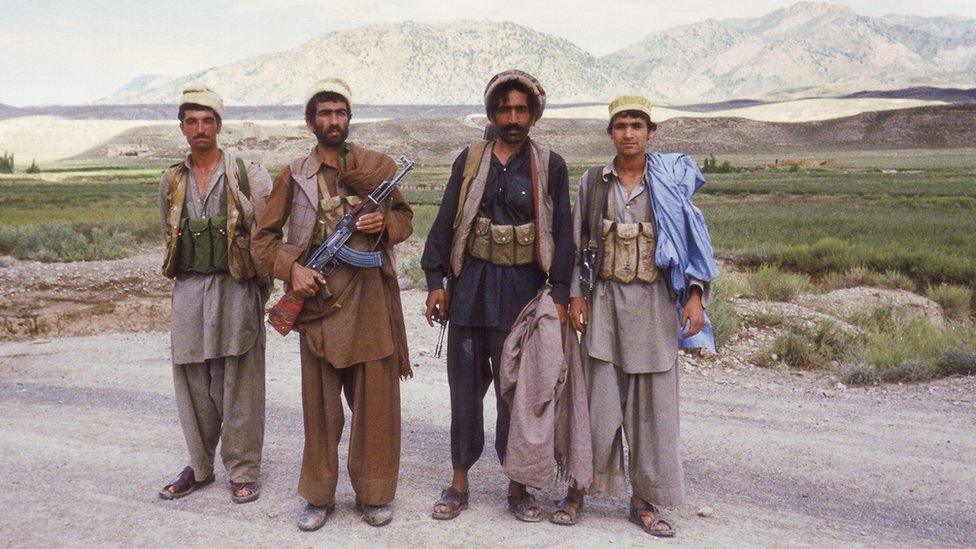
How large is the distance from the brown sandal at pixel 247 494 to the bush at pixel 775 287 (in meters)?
8.27


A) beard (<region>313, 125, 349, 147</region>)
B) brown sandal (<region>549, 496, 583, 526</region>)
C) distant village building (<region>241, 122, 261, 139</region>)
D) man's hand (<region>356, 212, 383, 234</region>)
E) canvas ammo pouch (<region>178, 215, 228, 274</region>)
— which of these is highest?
distant village building (<region>241, 122, 261, 139</region>)

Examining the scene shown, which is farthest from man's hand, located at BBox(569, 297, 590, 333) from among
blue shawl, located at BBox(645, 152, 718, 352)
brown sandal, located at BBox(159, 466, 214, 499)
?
brown sandal, located at BBox(159, 466, 214, 499)

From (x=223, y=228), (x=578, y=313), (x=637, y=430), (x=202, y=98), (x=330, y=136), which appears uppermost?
(x=202, y=98)

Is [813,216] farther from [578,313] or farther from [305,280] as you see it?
[305,280]

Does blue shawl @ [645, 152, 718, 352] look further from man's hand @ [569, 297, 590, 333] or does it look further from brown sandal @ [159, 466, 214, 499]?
brown sandal @ [159, 466, 214, 499]

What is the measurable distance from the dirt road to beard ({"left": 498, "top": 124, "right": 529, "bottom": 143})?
1999 millimetres

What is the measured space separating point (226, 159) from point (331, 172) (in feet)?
2.36

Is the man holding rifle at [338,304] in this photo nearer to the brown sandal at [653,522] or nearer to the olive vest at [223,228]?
the olive vest at [223,228]

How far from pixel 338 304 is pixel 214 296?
810mm

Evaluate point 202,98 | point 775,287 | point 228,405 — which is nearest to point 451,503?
point 228,405

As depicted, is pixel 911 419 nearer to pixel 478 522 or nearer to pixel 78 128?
pixel 478 522

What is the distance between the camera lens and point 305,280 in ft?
13.3


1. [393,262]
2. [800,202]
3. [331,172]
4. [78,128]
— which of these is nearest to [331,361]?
[393,262]

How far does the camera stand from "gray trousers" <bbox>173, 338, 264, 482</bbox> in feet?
15.0
